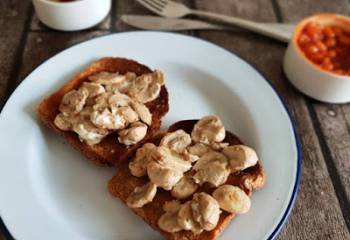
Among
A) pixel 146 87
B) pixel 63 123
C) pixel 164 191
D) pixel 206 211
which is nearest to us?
pixel 206 211

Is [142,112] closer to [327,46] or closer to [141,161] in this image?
[141,161]

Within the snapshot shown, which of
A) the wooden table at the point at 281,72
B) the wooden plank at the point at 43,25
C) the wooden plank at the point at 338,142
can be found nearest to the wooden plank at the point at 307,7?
the wooden table at the point at 281,72

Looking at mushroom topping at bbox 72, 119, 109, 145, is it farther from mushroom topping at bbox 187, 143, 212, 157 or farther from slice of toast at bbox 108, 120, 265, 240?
mushroom topping at bbox 187, 143, 212, 157

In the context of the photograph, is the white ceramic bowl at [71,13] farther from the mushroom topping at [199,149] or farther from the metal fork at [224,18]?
the mushroom topping at [199,149]

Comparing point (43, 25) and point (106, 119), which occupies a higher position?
point (106, 119)

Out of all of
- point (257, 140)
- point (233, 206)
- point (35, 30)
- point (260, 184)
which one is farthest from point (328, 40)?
point (35, 30)

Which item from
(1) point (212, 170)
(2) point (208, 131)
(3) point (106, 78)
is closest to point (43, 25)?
(3) point (106, 78)

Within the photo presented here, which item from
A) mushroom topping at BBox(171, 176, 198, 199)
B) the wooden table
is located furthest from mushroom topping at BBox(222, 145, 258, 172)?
the wooden table
